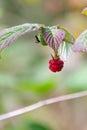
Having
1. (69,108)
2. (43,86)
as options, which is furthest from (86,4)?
(43,86)

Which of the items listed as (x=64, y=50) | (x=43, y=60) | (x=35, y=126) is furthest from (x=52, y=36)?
(x=43, y=60)

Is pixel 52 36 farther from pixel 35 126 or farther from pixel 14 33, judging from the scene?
pixel 35 126

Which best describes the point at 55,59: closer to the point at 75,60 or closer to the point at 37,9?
the point at 75,60

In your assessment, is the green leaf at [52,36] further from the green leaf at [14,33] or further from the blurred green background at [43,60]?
the blurred green background at [43,60]

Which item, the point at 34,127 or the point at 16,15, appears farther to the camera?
the point at 16,15

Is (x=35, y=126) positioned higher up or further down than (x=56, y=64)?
further down

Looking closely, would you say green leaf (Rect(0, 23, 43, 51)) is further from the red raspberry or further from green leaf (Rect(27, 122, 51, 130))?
green leaf (Rect(27, 122, 51, 130))

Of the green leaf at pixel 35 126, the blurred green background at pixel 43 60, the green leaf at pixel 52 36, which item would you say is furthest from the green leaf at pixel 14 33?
the blurred green background at pixel 43 60

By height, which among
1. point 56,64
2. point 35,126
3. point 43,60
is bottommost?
→ point 35,126
